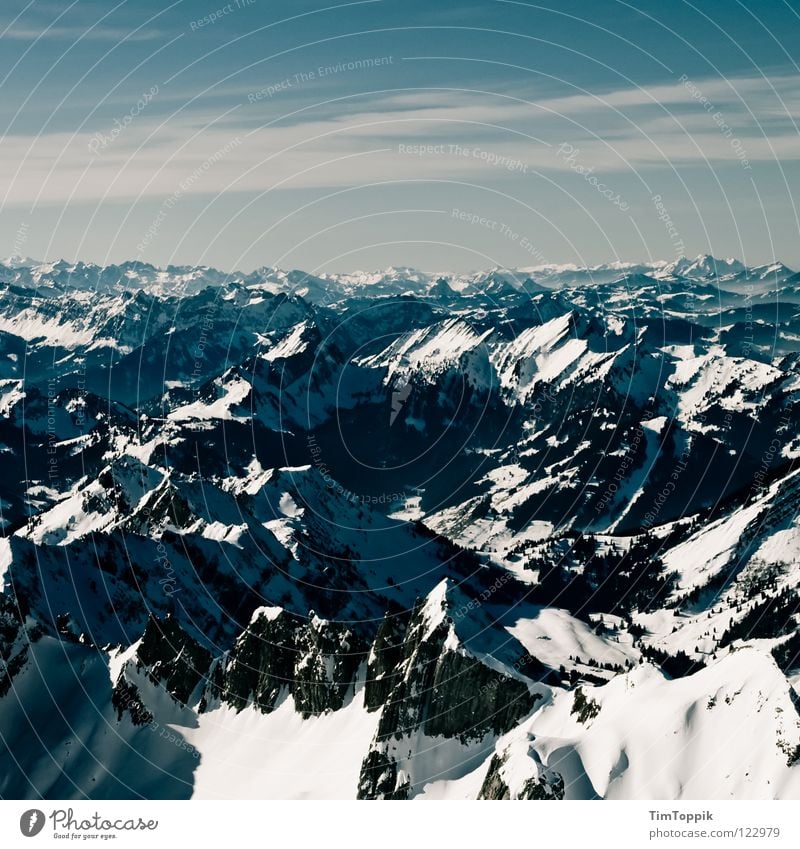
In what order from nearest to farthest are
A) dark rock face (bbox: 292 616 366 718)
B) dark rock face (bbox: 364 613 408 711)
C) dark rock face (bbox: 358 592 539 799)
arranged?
1. dark rock face (bbox: 358 592 539 799)
2. dark rock face (bbox: 364 613 408 711)
3. dark rock face (bbox: 292 616 366 718)

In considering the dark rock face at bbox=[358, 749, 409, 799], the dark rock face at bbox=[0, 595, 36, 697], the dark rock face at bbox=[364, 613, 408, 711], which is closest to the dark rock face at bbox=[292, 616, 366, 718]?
the dark rock face at bbox=[364, 613, 408, 711]

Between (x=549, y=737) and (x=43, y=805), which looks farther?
(x=549, y=737)

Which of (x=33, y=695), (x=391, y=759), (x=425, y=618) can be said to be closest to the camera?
(x=391, y=759)

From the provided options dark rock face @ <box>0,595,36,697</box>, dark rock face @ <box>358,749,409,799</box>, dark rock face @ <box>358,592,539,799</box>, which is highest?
dark rock face @ <box>0,595,36,697</box>

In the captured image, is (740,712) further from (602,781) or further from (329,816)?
(329,816)

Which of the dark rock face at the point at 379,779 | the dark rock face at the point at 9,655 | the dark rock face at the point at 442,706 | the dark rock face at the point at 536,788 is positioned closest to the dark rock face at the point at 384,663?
the dark rock face at the point at 442,706

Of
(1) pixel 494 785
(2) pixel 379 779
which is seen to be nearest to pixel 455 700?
(2) pixel 379 779

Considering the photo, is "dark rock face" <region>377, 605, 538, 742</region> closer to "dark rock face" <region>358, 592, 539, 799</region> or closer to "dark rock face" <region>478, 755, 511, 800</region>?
"dark rock face" <region>358, 592, 539, 799</region>

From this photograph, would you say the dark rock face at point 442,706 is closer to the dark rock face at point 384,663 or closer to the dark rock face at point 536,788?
the dark rock face at point 384,663

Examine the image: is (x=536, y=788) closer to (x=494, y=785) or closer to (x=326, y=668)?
(x=494, y=785)

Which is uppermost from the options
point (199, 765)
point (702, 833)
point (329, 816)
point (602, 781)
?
point (329, 816)

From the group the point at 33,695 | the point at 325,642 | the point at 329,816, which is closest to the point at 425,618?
the point at 325,642
